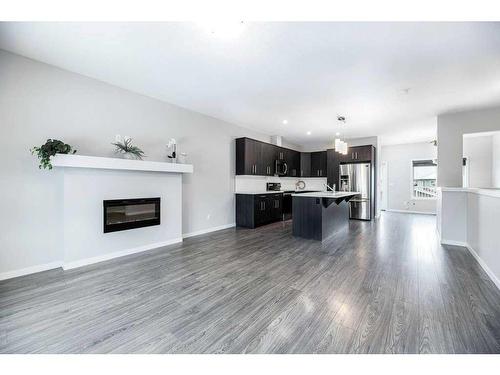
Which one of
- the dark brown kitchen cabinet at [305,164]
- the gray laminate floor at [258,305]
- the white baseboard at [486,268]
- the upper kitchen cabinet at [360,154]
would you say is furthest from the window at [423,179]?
the gray laminate floor at [258,305]

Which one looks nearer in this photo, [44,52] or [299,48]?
[299,48]

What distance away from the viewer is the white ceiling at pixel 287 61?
221cm

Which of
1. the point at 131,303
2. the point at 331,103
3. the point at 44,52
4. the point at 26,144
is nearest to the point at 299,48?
the point at 331,103

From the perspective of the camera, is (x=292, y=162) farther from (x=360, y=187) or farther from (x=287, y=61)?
(x=287, y=61)

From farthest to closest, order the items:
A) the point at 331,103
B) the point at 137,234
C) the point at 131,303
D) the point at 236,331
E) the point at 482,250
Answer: the point at 331,103, the point at 137,234, the point at 482,250, the point at 131,303, the point at 236,331

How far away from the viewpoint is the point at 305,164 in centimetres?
834

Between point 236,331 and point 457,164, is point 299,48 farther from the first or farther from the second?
point 457,164

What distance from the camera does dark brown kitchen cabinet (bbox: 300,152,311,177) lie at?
328 inches

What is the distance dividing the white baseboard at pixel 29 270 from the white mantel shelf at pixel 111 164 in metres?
1.37

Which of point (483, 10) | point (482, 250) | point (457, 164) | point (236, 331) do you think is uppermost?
point (483, 10)

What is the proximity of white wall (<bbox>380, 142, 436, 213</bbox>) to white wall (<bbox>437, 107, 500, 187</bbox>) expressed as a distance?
4.14 m

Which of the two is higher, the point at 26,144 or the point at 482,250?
the point at 26,144

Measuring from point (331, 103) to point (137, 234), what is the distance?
4.30 metres
